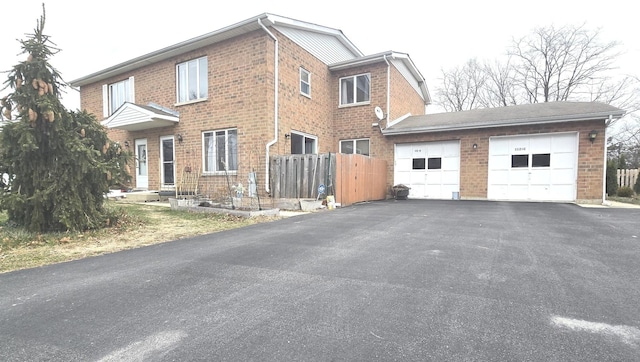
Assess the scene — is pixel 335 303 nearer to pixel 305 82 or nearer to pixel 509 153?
pixel 305 82

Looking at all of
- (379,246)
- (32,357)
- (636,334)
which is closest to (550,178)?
(379,246)

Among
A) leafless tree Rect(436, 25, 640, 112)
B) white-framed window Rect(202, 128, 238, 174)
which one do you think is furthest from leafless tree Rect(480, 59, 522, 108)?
white-framed window Rect(202, 128, 238, 174)

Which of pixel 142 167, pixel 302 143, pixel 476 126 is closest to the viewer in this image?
pixel 476 126

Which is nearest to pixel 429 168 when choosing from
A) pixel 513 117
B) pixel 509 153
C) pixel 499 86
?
pixel 509 153

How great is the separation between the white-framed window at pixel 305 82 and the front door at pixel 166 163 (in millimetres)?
6049

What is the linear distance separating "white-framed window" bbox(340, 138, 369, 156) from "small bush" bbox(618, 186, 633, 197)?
11.4 m

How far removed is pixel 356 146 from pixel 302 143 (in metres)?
3.04

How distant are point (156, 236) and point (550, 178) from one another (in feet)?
42.7

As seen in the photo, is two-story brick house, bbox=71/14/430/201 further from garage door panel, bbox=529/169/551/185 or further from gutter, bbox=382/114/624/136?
garage door panel, bbox=529/169/551/185

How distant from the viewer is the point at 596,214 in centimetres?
827

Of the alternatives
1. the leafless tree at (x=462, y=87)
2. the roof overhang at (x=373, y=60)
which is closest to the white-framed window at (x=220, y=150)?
the roof overhang at (x=373, y=60)

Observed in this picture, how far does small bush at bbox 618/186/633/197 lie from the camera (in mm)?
13758

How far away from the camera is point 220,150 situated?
11922 mm

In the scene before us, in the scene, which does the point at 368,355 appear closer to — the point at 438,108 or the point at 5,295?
the point at 5,295
